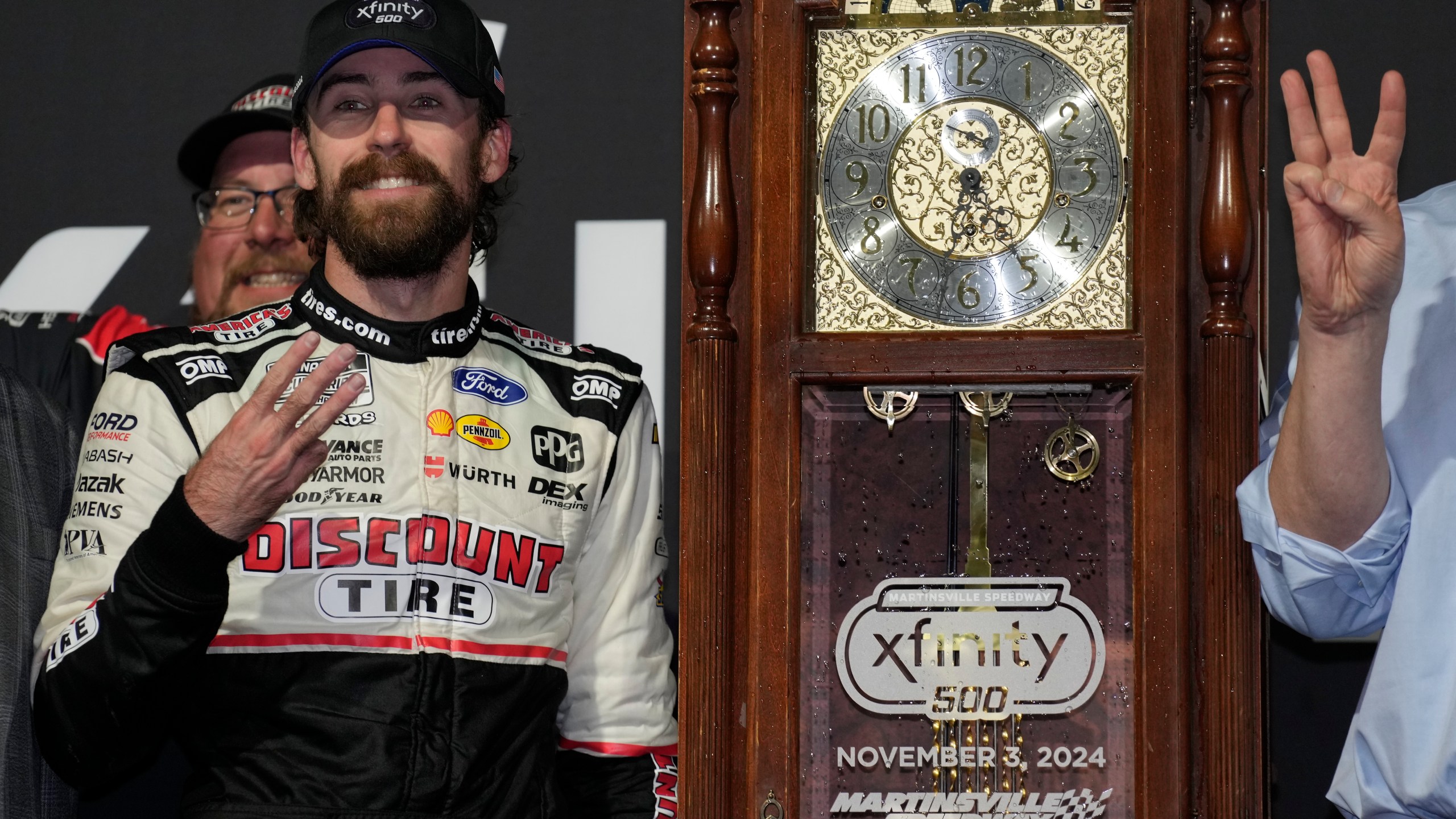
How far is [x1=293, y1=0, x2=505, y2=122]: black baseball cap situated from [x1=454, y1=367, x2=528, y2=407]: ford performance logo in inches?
14.7

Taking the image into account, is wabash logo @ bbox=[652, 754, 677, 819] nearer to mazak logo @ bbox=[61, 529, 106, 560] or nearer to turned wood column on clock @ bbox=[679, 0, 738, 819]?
turned wood column on clock @ bbox=[679, 0, 738, 819]

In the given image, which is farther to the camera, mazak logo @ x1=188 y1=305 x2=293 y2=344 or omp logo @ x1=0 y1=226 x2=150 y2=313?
omp logo @ x1=0 y1=226 x2=150 y2=313

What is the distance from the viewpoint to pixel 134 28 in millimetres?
2797

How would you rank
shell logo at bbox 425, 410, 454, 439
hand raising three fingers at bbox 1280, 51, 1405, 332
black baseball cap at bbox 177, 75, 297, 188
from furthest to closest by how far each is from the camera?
black baseball cap at bbox 177, 75, 297, 188, shell logo at bbox 425, 410, 454, 439, hand raising three fingers at bbox 1280, 51, 1405, 332

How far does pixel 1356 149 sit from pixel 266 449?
71.8 inches

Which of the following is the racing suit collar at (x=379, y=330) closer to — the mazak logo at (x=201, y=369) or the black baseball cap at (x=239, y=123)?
the mazak logo at (x=201, y=369)

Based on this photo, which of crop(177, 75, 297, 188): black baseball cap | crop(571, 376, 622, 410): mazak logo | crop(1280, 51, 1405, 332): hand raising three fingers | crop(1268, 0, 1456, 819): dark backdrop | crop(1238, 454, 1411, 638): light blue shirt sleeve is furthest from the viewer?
crop(177, 75, 297, 188): black baseball cap

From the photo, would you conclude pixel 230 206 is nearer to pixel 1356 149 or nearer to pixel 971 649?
pixel 971 649

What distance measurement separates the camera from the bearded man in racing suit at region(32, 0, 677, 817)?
5.37ft

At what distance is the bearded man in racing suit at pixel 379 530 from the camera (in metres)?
1.64

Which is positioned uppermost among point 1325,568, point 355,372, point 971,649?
point 355,372

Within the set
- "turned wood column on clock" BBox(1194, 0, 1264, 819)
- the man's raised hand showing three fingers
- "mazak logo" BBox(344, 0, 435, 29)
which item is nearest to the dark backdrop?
"turned wood column on clock" BBox(1194, 0, 1264, 819)

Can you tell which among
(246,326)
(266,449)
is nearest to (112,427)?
(246,326)

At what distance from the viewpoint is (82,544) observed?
1.75 metres
